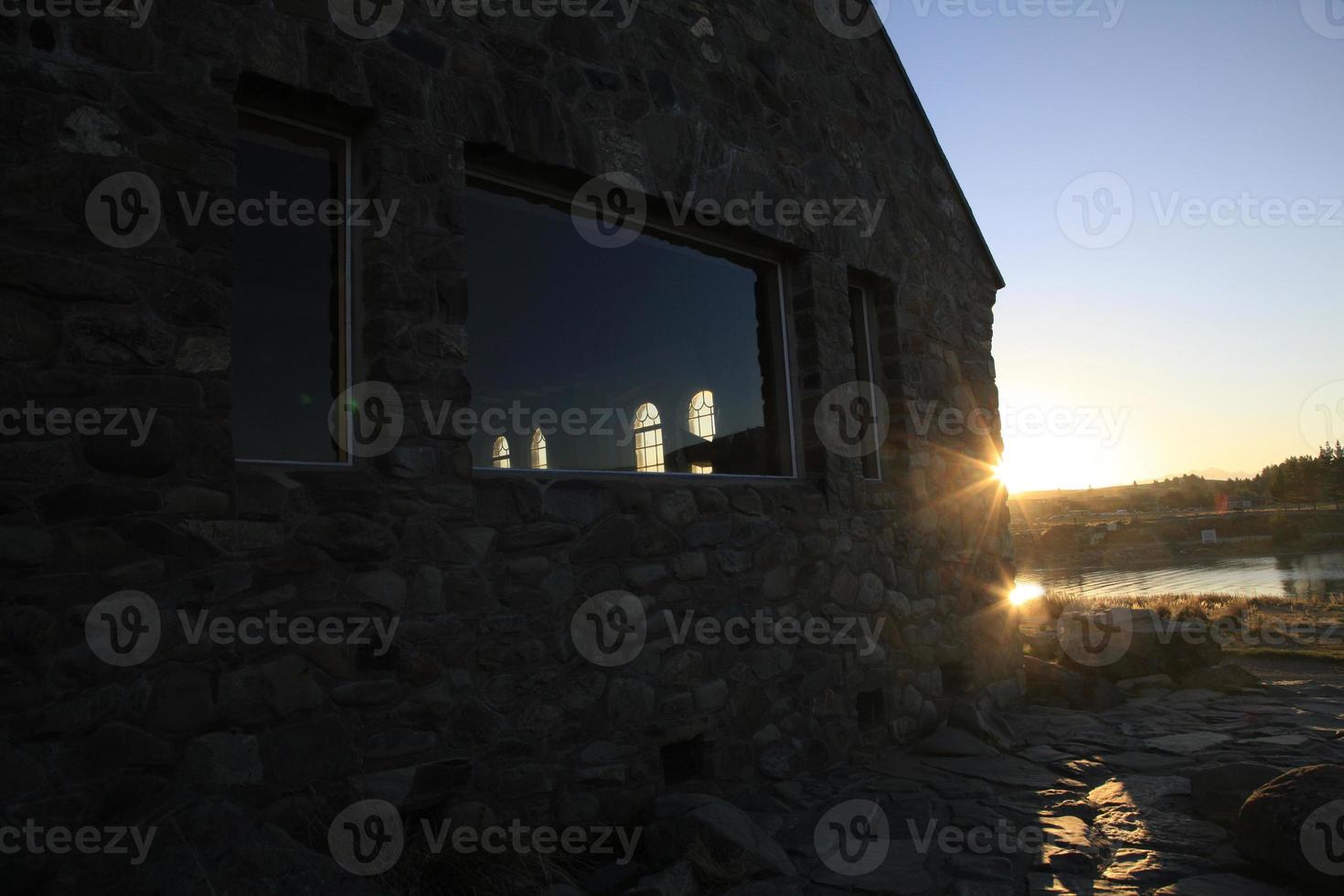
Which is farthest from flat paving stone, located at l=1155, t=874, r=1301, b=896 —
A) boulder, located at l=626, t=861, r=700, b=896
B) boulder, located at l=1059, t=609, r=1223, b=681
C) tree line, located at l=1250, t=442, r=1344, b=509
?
tree line, located at l=1250, t=442, r=1344, b=509

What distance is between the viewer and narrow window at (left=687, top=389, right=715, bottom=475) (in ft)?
15.8

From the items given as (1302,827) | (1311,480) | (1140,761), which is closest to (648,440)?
(1302,827)

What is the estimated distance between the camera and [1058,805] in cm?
418

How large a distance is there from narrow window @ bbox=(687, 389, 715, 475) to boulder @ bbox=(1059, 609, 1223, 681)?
4.47 metres

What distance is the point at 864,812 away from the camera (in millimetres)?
4078

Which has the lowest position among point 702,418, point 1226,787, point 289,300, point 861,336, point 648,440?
point 1226,787

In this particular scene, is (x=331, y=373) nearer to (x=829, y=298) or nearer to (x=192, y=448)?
(x=192, y=448)

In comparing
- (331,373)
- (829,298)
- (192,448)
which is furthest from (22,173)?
(829,298)

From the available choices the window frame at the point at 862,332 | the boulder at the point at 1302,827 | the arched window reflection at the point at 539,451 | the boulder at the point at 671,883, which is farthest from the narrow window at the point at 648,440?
the boulder at the point at 1302,827

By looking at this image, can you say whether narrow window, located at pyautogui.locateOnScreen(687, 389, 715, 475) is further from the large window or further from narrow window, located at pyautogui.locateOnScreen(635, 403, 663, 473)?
narrow window, located at pyautogui.locateOnScreen(635, 403, 663, 473)

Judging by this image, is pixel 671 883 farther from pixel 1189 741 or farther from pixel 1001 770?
pixel 1189 741

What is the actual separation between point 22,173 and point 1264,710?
7431mm

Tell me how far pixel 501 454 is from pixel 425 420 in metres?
0.52

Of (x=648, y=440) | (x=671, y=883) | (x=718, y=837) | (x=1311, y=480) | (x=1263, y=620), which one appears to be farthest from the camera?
(x=1311, y=480)
